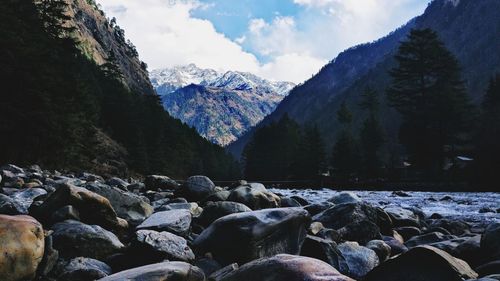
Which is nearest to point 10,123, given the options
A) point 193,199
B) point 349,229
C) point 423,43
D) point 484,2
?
point 193,199

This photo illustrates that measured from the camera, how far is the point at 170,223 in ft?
19.9

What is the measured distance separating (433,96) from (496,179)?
17840 millimetres

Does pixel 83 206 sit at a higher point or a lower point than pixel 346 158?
lower

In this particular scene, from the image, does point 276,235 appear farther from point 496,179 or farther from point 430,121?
point 430,121

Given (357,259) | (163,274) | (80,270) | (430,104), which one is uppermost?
(430,104)

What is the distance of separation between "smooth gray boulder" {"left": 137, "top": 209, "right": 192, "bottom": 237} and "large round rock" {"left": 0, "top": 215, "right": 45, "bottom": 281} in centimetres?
181

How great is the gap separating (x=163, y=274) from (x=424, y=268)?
2438 millimetres

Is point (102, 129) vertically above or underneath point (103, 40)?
underneath

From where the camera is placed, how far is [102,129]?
65.6 metres

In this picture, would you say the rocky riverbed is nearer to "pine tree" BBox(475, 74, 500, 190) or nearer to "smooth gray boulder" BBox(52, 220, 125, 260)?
"smooth gray boulder" BBox(52, 220, 125, 260)

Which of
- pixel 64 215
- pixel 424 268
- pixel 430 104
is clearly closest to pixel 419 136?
pixel 430 104

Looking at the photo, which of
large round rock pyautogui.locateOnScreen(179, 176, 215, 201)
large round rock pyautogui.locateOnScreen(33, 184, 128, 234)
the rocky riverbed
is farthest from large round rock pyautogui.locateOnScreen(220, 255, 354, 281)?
large round rock pyautogui.locateOnScreen(179, 176, 215, 201)

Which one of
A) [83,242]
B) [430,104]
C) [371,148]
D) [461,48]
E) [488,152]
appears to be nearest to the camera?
[83,242]

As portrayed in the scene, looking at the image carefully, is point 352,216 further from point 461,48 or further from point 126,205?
point 461,48
